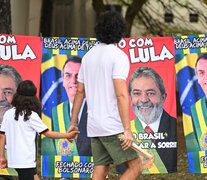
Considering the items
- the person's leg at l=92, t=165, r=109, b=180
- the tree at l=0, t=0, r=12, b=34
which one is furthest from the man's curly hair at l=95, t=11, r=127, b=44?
the tree at l=0, t=0, r=12, b=34

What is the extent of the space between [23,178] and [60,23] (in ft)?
57.6

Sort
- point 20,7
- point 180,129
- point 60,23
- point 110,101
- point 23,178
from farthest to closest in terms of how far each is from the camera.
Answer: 1. point 60,23
2. point 20,7
3. point 180,129
4. point 23,178
5. point 110,101

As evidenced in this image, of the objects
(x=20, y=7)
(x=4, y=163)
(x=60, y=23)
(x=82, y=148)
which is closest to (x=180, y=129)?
(x=20, y=7)

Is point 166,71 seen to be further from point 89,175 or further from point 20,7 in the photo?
point 20,7

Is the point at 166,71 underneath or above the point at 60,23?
underneath

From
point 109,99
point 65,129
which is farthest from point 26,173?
point 65,129

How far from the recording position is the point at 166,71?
19.8 ft

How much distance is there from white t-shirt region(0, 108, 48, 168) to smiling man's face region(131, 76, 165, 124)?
1697mm

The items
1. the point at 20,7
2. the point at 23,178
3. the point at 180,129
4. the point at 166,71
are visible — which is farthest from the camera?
the point at 20,7

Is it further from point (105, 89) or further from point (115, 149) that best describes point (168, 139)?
point (105, 89)

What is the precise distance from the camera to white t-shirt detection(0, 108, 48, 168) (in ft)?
15.4

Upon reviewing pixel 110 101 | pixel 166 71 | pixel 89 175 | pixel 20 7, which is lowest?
pixel 89 175

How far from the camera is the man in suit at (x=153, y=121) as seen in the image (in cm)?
605

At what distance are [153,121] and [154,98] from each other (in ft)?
0.94
